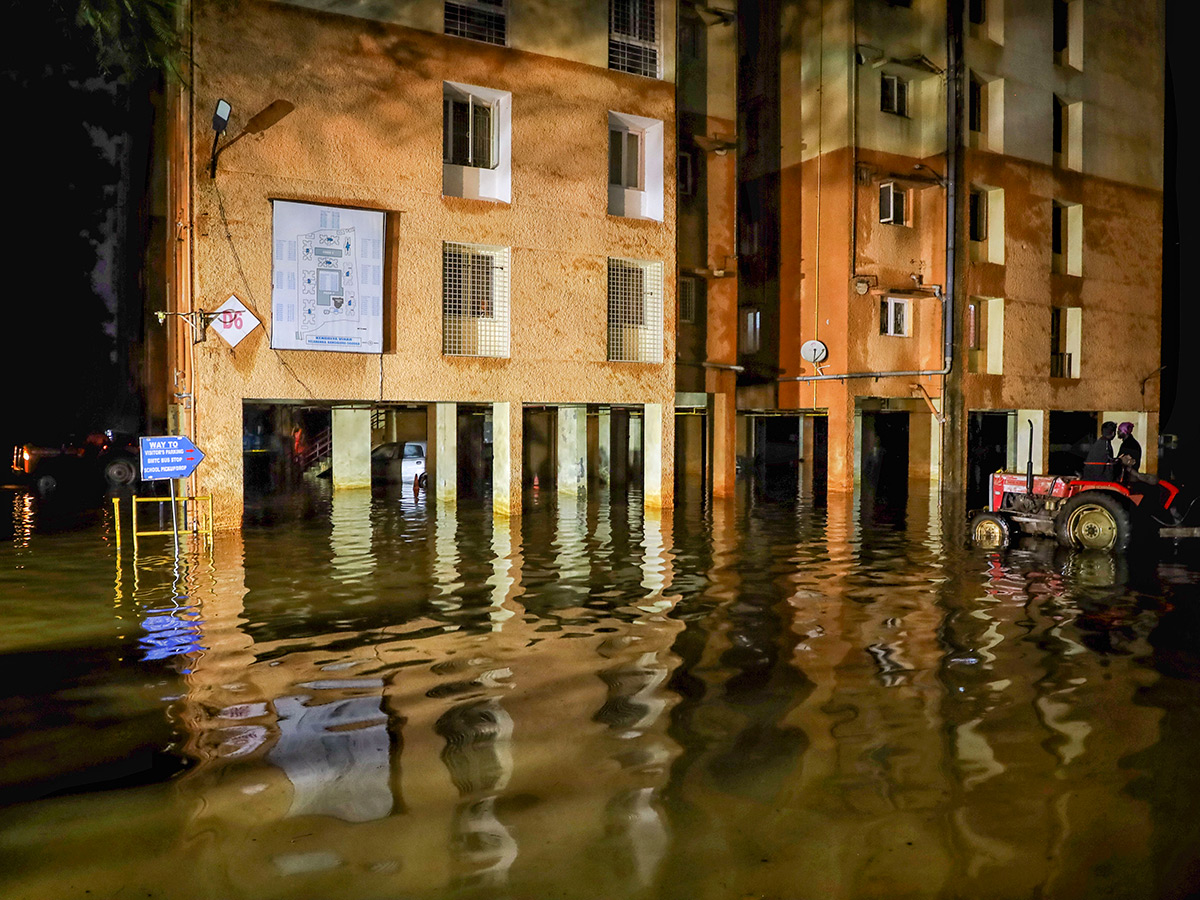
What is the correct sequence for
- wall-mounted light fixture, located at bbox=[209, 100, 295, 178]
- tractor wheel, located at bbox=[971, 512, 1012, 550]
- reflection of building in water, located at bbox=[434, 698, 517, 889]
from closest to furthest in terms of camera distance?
reflection of building in water, located at bbox=[434, 698, 517, 889]
tractor wheel, located at bbox=[971, 512, 1012, 550]
wall-mounted light fixture, located at bbox=[209, 100, 295, 178]

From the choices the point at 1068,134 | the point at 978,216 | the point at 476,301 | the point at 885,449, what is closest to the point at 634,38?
the point at 476,301

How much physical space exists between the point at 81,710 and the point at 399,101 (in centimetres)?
1480

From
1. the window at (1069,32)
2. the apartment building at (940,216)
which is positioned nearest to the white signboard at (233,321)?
the apartment building at (940,216)

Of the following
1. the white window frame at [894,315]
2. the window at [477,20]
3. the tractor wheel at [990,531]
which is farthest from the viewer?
the white window frame at [894,315]

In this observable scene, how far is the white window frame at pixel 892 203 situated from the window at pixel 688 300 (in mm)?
5803

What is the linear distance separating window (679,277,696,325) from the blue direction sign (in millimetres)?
16112

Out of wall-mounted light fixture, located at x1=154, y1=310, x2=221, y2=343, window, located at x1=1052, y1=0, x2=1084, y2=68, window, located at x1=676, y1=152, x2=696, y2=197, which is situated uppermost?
window, located at x1=1052, y1=0, x2=1084, y2=68

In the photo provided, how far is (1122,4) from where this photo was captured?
32.0m

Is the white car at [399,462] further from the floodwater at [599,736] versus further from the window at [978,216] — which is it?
the floodwater at [599,736]

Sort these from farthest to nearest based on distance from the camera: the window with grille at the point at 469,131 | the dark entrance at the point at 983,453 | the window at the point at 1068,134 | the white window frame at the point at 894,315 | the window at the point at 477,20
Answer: the window at the point at 1068,134
the dark entrance at the point at 983,453
the white window frame at the point at 894,315
the window with grille at the point at 469,131
the window at the point at 477,20

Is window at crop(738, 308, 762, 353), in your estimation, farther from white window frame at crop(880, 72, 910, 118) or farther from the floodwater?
the floodwater

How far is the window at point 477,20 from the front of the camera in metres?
20.0

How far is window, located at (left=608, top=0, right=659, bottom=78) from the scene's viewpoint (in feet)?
72.8

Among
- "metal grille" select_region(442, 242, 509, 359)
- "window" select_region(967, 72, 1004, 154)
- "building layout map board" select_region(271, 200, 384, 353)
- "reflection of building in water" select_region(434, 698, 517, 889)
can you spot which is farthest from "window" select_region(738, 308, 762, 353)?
"reflection of building in water" select_region(434, 698, 517, 889)
